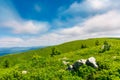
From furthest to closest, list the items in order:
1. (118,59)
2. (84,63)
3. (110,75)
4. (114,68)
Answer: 1. (118,59)
2. (84,63)
3. (114,68)
4. (110,75)

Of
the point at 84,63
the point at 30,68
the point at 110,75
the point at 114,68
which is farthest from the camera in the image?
the point at 30,68

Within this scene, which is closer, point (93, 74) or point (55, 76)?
point (93, 74)

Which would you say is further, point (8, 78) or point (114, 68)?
point (8, 78)

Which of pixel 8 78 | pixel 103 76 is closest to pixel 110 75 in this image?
pixel 103 76

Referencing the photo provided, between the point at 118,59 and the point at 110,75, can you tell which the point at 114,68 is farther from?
the point at 118,59

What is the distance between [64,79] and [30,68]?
→ 1405cm

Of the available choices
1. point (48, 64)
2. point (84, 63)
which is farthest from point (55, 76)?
point (48, 64)

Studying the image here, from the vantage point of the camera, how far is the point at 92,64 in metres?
35.9

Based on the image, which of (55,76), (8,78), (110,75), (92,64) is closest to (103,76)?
(110,75)

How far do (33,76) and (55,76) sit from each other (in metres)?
3.99

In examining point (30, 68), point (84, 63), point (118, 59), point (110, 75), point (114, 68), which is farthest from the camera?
point (30, 68)

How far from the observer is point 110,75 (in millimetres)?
31812

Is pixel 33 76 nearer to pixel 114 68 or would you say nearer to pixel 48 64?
pixel 48 64

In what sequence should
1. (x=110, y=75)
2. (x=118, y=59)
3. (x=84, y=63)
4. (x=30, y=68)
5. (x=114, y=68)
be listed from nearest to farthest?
(x=110, y=75) < (x=114, y=68) < (x=84, y=63) < (x=118, y=59) < (x=30, y=68)
